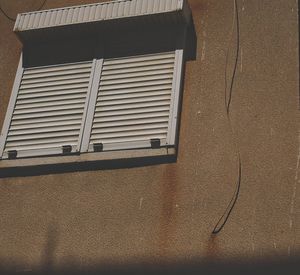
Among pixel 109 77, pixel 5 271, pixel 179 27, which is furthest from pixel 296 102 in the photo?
pixel 5 271

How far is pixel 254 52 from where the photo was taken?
6691mm

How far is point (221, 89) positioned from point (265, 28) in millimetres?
1006

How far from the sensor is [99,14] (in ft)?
23.4

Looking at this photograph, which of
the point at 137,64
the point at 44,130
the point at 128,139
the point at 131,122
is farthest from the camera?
the point at 137,64

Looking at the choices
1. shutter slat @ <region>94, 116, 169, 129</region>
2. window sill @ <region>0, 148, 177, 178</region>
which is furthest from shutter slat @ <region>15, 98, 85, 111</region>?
window sill @ <region>0, 148, 177, 178</region>

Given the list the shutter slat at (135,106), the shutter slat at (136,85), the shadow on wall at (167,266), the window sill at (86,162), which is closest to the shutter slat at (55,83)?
the shutter slat at (136,85)

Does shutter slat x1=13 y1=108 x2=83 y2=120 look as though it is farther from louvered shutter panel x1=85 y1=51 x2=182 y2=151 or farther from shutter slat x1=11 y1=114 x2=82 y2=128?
louvered shutter panel x1=85 y1=51 x2=182 y2=151

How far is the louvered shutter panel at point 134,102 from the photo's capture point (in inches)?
253

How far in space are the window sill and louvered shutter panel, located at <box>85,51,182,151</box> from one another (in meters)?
0.10

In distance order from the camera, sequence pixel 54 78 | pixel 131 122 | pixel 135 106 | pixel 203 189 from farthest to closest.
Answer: pixel 54 78 → pixel 135 106 → pixel 131 122 → pixel 203 189

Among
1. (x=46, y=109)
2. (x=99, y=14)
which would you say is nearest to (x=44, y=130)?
(x=46, y=109)

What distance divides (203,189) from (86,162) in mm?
1423

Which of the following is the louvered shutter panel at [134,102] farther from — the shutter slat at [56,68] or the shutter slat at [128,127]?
the shutter slat at [56,68]

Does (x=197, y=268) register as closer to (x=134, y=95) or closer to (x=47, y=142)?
(x=134, y=95)
